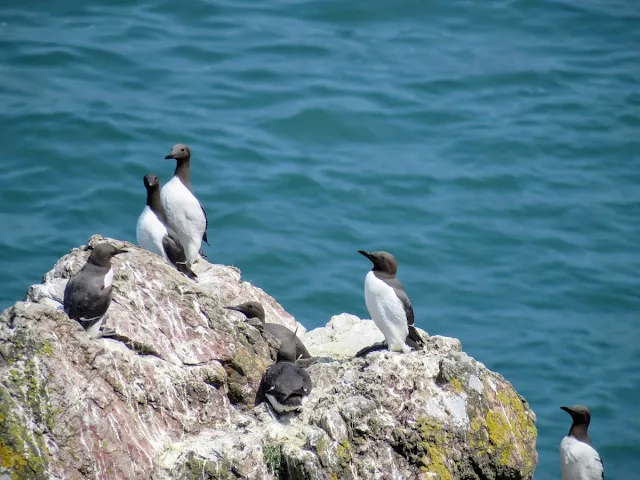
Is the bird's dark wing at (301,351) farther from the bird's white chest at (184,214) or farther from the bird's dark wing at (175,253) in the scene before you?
the bird's white chest at (184,214)

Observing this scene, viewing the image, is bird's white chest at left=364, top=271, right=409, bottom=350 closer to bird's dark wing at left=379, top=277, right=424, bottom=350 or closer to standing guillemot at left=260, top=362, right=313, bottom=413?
bird's dark wing at left=379, top=277, right=424, bottom=350

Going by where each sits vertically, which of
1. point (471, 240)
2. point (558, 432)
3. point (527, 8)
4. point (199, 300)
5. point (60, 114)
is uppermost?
point (527, 8)

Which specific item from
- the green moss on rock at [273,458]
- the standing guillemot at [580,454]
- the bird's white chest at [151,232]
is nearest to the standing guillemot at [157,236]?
the bird's white chest at [151,232]

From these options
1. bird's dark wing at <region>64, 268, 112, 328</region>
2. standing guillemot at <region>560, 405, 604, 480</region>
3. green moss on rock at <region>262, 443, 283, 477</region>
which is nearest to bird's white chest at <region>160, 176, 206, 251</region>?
bird's dark wing at <region>64, 268, 112, 328</region>

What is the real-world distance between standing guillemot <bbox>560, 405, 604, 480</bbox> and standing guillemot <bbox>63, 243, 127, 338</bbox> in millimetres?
5358

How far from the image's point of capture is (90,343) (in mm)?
7695

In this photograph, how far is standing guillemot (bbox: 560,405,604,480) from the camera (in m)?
11.1

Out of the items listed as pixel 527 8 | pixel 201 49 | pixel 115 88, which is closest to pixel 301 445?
pixel 115 88

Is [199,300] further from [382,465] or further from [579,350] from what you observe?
[579,350]

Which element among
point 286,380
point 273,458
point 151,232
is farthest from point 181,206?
point 273,458

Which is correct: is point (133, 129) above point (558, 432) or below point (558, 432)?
above

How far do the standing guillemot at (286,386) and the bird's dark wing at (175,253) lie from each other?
109 inches

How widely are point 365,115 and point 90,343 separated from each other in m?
16.4

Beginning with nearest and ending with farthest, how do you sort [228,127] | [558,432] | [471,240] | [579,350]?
[558,432] → [579,350] → [471,240] → [228,127]
